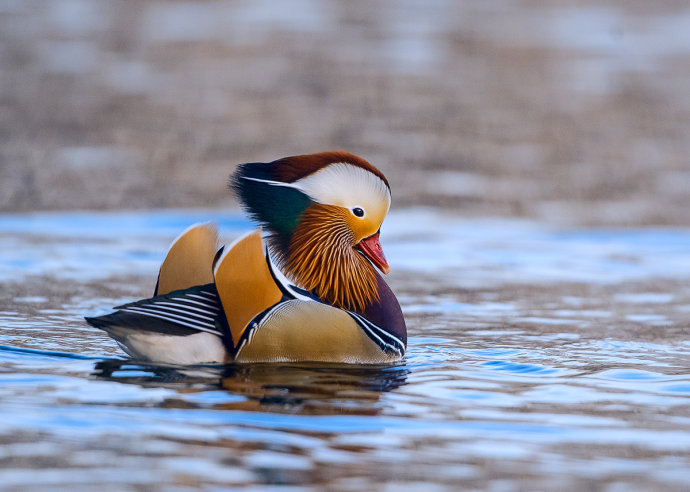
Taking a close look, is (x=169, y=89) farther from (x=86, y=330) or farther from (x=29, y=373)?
(x=29, y=373)

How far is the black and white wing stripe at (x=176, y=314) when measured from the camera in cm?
517

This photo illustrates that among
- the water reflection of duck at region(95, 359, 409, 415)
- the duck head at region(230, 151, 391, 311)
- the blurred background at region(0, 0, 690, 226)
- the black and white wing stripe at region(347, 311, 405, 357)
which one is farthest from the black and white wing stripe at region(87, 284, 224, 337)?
the blurred background at region(0, 0, 690, 226)

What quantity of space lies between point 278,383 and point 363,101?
30.1 feet

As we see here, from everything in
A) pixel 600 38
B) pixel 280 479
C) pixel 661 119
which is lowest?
pixel 280 479

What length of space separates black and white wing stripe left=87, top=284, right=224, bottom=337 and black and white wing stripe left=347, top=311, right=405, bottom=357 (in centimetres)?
64

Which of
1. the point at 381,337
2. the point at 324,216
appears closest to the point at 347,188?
the point at 324,216

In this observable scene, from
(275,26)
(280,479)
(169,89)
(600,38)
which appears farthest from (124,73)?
(280,479)

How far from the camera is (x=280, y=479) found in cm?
398

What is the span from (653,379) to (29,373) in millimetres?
2742

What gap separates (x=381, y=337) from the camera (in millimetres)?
5766

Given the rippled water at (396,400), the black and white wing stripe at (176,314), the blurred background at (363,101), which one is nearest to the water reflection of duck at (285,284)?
the black and white wing stripe at (176,314)

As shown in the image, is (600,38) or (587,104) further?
(600,38)

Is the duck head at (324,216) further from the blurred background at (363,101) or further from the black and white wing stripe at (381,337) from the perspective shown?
the blurred background at (363,101)

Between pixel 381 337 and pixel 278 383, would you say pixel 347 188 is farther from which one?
pixel 278 383
